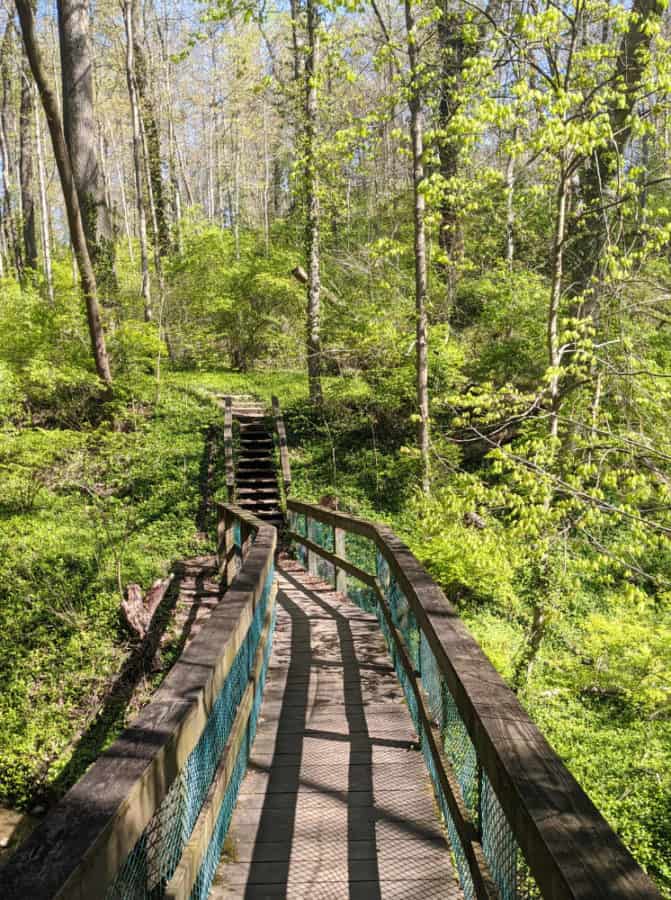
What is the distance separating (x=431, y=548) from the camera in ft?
32.9

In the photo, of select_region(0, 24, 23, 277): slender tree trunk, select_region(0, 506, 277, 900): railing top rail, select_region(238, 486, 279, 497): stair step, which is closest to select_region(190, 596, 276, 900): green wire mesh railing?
select_region(0, 506, 277, 900): railing top rail

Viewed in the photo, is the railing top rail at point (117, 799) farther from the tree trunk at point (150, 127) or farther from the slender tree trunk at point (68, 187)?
the tree trunk at point (150, 127)

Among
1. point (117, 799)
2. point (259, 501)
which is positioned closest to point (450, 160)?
point (259, 501)

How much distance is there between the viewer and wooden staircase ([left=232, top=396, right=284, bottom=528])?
14.7 metres

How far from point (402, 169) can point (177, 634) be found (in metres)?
34.0

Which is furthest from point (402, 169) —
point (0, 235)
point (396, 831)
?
point (396, 831)

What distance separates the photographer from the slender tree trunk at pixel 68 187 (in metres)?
13.2

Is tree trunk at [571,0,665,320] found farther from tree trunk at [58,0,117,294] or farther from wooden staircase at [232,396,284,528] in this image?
tree trunk at [58,0,117,294]

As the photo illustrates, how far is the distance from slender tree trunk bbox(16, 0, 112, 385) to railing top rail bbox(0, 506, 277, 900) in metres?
14.7

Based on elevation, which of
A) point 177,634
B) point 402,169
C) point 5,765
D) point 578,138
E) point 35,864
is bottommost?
point 5,765

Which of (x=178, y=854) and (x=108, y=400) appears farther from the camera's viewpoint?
(x=108, y=400)

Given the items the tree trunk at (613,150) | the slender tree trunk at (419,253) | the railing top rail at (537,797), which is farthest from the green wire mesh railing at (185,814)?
the slender tree trunk at (419,253)

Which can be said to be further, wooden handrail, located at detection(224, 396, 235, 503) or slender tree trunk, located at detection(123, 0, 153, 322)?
slender tree trunk, located at detection(123, 0, 153, 322)

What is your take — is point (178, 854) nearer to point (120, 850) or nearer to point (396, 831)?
point (120, 850)
